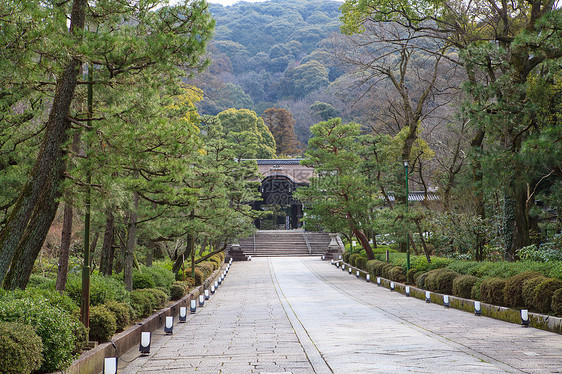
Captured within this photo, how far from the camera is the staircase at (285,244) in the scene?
150ft

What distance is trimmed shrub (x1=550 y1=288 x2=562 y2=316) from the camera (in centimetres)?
931

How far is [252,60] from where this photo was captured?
88750 millimetres

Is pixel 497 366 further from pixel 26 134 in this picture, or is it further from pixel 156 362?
pixel 26 134

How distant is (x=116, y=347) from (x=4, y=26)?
4.95 meters

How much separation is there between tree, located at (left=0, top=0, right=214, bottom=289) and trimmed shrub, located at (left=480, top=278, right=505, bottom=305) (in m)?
8.74

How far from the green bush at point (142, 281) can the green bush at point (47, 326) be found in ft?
25.4

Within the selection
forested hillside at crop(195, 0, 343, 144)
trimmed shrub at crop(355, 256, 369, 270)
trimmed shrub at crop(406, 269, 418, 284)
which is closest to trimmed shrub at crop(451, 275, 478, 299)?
trimmed shrub at crop(406, 269, 418, 284)

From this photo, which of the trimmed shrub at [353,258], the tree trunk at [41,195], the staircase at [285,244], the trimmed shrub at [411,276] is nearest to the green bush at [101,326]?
the tree trunk at [41,195]

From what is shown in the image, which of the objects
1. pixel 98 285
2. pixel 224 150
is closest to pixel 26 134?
pixel 98 285

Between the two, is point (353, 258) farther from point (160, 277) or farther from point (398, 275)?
point (160, 277)

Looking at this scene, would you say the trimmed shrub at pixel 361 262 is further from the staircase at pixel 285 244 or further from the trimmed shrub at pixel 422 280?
the staircase at pixel 285 244

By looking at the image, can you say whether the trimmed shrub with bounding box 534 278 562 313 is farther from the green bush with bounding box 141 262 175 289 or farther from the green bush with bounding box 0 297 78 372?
the green bush with bounding box 141 262 175 289

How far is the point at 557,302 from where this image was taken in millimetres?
9359

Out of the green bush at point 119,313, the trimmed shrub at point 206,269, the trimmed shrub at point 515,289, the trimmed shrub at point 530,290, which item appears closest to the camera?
the green bush at point 119,313
